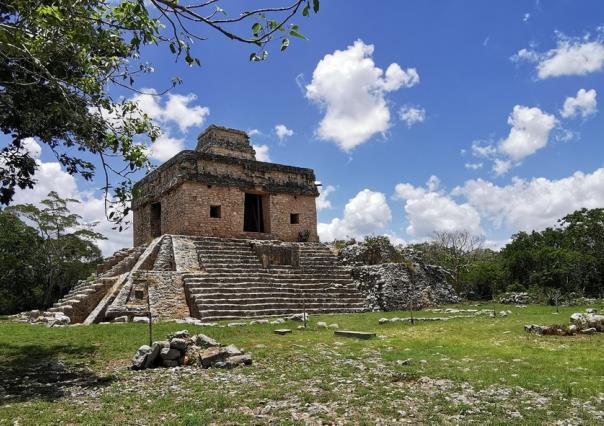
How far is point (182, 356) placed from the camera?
807 cm

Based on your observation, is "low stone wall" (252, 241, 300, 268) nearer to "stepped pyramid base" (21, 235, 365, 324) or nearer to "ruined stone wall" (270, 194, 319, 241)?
"stepped pyramid base" (21, 235, 365, 324)

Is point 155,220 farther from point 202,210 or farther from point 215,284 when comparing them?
point 215,284

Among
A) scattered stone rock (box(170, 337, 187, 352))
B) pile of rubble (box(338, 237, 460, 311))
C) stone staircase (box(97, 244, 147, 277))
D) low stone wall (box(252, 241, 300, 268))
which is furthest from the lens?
low stone wall (box(252, 241, 300, 268))

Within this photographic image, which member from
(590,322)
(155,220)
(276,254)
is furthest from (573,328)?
(155,220)

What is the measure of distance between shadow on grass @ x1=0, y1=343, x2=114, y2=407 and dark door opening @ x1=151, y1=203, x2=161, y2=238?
47.0ft

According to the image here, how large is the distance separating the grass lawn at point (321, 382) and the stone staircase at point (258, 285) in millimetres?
3790

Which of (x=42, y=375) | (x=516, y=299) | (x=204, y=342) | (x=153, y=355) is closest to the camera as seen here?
(x=42, y=375)

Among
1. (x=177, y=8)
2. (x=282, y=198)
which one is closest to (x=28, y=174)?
(x=177, y=8)

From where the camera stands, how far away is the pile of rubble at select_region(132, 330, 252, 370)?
7.68 m

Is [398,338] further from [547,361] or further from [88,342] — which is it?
[88,342]

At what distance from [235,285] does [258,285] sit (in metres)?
0.91

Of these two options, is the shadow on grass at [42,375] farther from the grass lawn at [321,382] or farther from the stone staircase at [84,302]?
the stone staircase at [84,302]

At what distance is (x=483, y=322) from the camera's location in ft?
42.3

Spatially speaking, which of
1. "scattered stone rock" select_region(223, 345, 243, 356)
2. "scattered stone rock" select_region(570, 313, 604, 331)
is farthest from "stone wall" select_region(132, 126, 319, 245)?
"scattered stone rock" select_region(570, 313, 604, 331)
